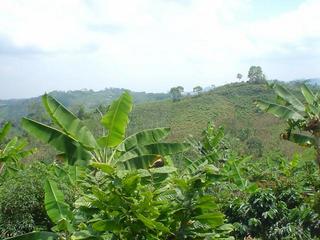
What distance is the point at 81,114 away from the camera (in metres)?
79.9

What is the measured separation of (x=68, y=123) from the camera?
627cm

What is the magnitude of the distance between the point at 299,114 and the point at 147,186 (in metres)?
6.26

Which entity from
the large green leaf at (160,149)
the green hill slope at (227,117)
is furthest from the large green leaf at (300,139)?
the green hill slope at (227,117)

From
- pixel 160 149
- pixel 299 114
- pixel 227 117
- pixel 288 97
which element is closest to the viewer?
pixel 160 149

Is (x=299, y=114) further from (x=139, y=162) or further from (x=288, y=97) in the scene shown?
(x=139, y=162)

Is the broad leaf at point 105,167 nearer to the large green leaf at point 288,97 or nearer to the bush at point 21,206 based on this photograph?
the bush at point 21,206

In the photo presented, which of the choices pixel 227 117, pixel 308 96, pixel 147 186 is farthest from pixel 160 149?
pixel 227 117

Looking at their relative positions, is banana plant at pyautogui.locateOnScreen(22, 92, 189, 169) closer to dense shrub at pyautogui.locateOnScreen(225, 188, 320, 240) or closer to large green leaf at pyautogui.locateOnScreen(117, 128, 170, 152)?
large green leaf at pyautogui.locateOnScreen(117, 128, 170, 152)

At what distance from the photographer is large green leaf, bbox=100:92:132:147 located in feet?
20.3

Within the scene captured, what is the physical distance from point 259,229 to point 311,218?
5.26ft

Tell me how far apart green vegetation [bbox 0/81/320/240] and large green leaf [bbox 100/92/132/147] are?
15mm

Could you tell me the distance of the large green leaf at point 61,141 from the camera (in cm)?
628

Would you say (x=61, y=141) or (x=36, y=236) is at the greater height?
(x=61, y=141)

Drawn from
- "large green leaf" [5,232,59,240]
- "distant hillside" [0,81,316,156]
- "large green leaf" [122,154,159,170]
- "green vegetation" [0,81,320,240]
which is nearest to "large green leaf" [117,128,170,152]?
"green vegetation" [0,81,320,240]
